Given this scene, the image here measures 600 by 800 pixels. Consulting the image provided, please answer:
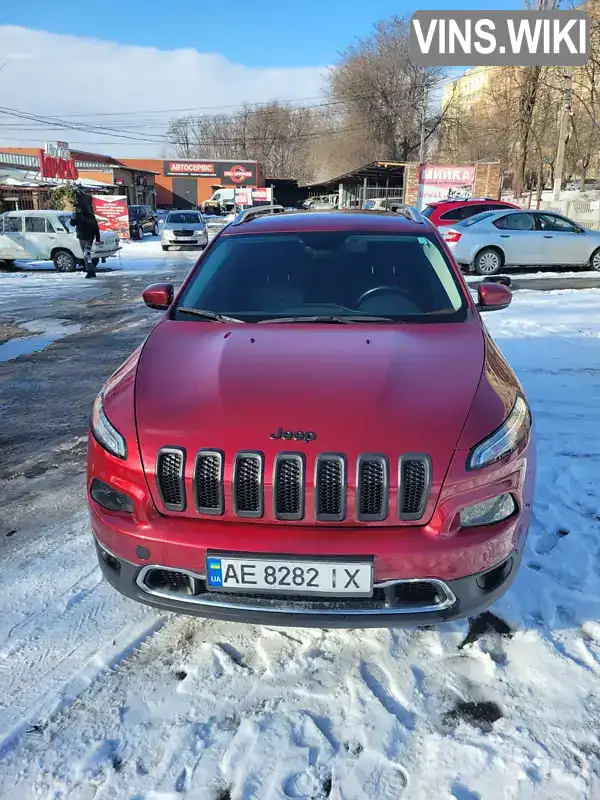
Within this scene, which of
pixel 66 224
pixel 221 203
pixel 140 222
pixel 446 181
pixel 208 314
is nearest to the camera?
pixel 208 314

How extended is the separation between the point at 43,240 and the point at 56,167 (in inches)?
767

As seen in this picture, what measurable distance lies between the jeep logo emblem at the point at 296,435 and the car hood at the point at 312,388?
0.05ft

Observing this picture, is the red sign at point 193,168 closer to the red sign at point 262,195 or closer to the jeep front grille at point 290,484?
the red sign at point 262,195

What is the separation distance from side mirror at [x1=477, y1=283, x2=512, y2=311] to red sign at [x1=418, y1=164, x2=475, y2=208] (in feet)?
88.7

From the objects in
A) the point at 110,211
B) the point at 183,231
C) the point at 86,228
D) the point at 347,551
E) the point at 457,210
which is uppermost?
the point at 110,211

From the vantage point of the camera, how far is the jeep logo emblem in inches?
82.7

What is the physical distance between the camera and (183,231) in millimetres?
23625

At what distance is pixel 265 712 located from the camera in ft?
7.14

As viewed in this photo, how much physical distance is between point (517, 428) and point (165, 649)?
1.73 m

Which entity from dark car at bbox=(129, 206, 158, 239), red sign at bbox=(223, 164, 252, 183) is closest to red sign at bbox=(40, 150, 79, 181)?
dark car at bbox=(129, 206, 158, 239)

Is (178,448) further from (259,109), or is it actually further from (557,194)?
(259,109)

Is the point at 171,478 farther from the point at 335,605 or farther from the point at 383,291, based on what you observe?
the point at 383,291

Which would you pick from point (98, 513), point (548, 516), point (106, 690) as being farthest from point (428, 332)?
point (106, 690)

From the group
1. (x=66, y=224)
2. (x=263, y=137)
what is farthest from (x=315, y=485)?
(x=263, y=137)
